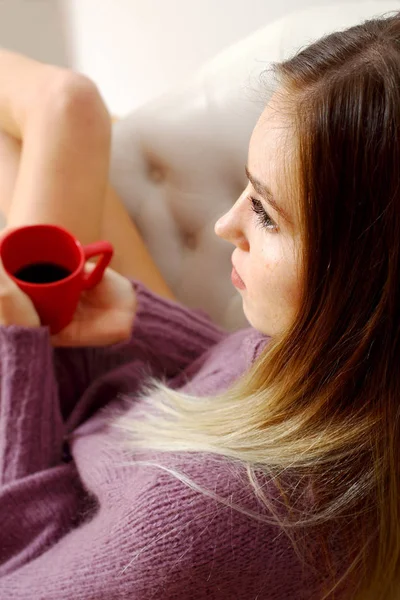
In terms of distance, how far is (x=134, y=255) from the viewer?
0.99 metres

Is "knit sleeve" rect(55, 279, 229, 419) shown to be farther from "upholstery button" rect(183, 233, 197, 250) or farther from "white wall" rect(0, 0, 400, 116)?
"white wall" rect(0, 0, 400, 116)

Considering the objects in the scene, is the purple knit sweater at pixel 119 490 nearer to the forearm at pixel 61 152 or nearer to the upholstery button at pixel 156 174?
the forearm at pixel 61 152

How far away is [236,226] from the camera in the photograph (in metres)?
0.59

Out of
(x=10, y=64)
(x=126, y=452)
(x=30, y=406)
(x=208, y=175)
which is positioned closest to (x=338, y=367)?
(x=126, y=452)

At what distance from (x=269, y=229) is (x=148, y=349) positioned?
1.20ft

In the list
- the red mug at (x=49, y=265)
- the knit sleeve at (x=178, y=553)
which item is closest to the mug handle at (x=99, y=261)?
the red mug at (x=49, y=265)

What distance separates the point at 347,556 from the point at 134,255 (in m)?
0.55

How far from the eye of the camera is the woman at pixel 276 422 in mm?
492

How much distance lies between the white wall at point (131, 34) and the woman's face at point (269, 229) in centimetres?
50

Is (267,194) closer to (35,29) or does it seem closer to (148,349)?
(148,349)

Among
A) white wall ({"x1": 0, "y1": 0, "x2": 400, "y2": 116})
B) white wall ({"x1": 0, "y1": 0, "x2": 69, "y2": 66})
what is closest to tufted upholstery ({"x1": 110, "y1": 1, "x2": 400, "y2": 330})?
white wall ({"x1": 0, "y1": 0, "x2": 400, "y2": 116})

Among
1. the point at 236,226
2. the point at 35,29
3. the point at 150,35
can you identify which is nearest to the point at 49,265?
the point at 236,226

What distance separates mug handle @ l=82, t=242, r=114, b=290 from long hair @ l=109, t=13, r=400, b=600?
0.22 meters

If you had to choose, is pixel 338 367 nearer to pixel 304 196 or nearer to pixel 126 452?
pixel 304 196
